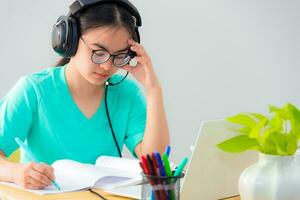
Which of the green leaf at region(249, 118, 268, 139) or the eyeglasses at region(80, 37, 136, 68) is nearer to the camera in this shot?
the green leaf at region(249, 118, 268, 139)

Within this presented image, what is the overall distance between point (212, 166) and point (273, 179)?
0.15 metres

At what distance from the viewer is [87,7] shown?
157 centimetres

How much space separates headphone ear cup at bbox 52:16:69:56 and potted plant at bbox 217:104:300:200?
679 mm

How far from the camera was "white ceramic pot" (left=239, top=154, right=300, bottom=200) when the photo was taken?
102 centimetres

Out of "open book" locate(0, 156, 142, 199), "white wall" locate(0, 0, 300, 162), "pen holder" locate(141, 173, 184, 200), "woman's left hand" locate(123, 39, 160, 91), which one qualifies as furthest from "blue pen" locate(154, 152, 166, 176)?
"white wall" locate(0, 0, 300, 162)

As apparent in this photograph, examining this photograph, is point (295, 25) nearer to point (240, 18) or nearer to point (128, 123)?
point (240, 18)

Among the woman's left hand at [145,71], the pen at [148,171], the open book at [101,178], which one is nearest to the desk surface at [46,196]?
the open book at [101,178]

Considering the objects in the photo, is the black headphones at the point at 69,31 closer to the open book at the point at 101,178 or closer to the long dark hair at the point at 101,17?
the long dark hair at the point at 101,17

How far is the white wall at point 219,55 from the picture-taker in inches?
113

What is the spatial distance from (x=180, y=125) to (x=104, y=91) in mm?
1259

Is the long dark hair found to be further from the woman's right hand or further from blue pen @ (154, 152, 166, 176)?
blue pen @ (154, 152, 166, 176)

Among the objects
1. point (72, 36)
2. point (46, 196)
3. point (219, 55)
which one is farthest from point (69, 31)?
point (219, 55)

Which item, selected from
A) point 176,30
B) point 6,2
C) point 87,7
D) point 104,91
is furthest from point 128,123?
point 176,30

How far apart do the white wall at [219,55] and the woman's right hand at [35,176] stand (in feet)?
5.27
